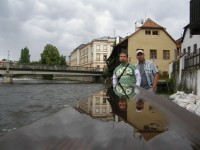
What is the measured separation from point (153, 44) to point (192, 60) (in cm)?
2270

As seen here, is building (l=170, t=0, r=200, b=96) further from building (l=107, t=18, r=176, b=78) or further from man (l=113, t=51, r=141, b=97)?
building (l=107, t=18, r=176, b=78)

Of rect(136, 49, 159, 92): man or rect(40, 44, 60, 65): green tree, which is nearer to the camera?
rect(136, 49, 159, 92): man

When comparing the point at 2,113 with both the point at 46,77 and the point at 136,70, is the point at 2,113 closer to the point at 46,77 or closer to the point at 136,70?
the point at 136,70

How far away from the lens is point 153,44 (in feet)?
134

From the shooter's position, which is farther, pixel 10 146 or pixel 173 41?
pixel 173 41

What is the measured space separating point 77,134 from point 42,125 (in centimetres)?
26

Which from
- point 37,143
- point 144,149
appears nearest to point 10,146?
point 37,143

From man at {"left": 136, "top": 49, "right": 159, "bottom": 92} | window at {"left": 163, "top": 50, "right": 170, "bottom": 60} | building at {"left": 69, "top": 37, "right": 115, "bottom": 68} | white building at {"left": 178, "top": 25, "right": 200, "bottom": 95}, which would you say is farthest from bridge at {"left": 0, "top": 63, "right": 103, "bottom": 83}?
man at {"left": 136, "top": 49, "right": 159, "bottom": 92}

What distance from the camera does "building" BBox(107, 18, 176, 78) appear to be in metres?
40.7

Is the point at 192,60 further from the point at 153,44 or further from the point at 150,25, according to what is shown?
the point at 150,25

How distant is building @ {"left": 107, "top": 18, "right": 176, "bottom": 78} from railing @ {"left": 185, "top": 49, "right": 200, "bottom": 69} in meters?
20.2

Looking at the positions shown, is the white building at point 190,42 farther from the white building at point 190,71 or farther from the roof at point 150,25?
the roof at point 150,25

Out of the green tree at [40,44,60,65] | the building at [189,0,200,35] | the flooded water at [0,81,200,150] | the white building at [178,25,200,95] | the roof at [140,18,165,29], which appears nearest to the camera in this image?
the flooded water at [0,81,200,150]

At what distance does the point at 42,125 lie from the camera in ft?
4.97
